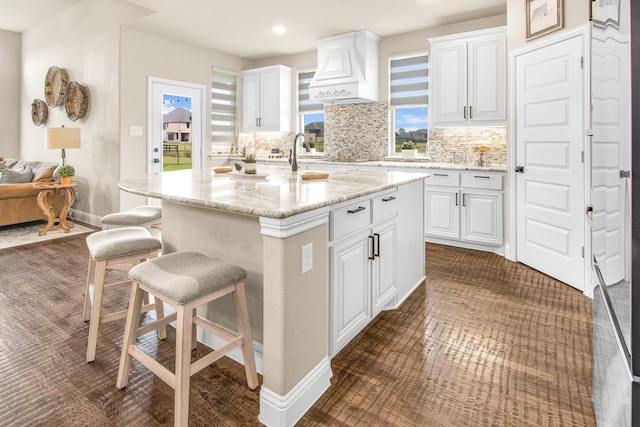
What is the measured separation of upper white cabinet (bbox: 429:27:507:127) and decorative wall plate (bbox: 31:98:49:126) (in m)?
6.52

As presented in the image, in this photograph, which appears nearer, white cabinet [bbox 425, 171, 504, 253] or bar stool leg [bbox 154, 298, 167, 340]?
bar stool leg [bbox 154, 298, 167, 340]

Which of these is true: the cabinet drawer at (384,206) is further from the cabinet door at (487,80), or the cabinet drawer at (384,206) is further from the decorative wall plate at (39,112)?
the decorative wall plate at (39,112)

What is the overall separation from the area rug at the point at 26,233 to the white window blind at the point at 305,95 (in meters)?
4.04

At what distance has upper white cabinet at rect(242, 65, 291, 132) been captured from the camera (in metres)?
6.90

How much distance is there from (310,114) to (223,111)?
170 centimetres

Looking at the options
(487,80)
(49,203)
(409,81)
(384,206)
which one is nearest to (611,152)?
(384,206)

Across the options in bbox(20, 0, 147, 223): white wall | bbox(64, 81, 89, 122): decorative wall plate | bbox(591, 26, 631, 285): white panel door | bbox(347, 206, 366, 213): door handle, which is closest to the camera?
bbox(591, 26, 631, 285): white panel door

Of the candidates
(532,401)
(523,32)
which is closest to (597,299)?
(532,401)

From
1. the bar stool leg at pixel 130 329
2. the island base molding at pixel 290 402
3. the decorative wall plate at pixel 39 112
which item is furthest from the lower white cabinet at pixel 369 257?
the decorative wall plate at pixel 39 112

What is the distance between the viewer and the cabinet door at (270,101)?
22.7 ft

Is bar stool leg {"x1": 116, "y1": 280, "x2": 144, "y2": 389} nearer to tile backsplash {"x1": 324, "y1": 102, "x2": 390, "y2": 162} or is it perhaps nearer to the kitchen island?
the kitchen island

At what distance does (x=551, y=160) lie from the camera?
3.48 metres

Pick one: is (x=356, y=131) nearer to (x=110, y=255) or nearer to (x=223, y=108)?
(x=223, y=108)

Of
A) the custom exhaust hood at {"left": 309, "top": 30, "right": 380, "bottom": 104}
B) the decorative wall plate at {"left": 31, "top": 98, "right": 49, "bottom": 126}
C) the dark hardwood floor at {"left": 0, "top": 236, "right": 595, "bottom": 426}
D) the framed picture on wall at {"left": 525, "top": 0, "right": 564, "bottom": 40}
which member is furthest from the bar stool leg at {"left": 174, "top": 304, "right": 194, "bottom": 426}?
the decorative wall plate at {"left": 31, "top": 98, "right": 49, "bottom": 126}
